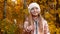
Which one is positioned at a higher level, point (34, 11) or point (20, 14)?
point (34, 11)

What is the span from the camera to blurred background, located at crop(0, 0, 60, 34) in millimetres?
8133

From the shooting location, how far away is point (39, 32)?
5.18m

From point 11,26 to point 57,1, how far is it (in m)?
2.69

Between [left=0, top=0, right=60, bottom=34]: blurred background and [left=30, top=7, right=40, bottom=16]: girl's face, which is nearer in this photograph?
[left=30, top=7, right=40, bottom=16]: girl's face

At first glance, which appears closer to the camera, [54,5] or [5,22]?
[54,5]

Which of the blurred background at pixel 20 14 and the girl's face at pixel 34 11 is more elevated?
the girl's face at pixel 34 11

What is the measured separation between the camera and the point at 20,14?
9633 mm

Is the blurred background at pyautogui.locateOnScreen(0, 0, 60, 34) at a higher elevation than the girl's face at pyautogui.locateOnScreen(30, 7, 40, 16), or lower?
lower

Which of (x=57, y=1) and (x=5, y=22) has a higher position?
(x=57, y=1)

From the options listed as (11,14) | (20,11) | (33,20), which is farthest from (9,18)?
(33,20)

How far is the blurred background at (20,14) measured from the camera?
813 cm

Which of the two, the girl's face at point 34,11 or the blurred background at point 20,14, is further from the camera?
the blurred background at point 20,14

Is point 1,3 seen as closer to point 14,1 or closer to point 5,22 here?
point 14,1

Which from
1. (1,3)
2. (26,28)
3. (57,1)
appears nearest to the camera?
(26,28)
